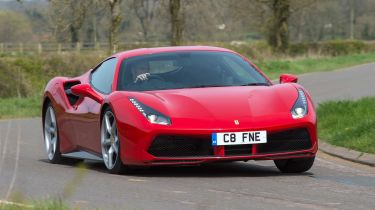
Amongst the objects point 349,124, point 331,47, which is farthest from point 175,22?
point 349,124

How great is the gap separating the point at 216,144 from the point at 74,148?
2.61 m

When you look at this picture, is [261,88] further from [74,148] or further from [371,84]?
[371,84]

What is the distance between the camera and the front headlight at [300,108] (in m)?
8.81

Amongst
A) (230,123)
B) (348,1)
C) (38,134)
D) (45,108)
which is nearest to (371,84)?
(38,134)

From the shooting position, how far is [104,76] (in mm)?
10266

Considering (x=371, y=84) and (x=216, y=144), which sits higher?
(x=216, y=144)

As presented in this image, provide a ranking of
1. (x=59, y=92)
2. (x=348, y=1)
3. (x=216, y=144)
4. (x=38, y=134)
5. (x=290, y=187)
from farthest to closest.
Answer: (x=348, y=1)
(x=38, y=134)
(x=59, y=92)
(x=216, y=144)
(x=290, y=187)

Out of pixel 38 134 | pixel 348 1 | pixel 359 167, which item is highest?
pixel 359 167

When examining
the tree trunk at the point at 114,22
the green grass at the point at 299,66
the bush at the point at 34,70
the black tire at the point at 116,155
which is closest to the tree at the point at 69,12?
the tree trunk at the point at 114,22

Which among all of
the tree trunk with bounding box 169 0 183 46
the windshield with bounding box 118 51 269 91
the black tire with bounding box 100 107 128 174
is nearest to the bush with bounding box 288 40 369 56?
the tree trunk with bounding box 169 0 183 46

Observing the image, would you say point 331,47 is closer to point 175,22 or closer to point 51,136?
point 175,22

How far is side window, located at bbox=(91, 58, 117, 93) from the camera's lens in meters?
9.96

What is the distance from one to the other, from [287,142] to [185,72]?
1.52m

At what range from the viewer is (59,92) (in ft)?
36.5
